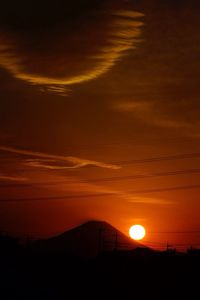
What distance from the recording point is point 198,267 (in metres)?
72.7

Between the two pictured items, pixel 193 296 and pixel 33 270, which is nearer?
pixel 193 296

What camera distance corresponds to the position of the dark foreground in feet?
220

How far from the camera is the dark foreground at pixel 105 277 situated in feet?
220

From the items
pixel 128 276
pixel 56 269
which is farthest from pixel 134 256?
pixel 56 269

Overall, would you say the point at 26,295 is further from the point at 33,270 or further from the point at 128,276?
the point at 128,276

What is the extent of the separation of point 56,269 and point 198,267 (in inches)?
710

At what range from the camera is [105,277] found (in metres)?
76.0

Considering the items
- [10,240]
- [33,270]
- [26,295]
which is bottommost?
Result: [26,295]

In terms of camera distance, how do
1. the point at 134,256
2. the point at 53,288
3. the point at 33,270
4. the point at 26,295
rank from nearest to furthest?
the point at 26,295, the point at 53,288, the point at 33,270, the point at 134,256

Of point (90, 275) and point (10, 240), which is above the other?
point (10, 240)

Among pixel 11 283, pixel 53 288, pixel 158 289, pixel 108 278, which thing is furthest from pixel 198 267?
pixel 11 283

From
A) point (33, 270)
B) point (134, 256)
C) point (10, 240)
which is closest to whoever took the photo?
point (33, 270)

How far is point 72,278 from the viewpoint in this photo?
75.1 metres

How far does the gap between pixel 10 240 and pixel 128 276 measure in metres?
25.1
